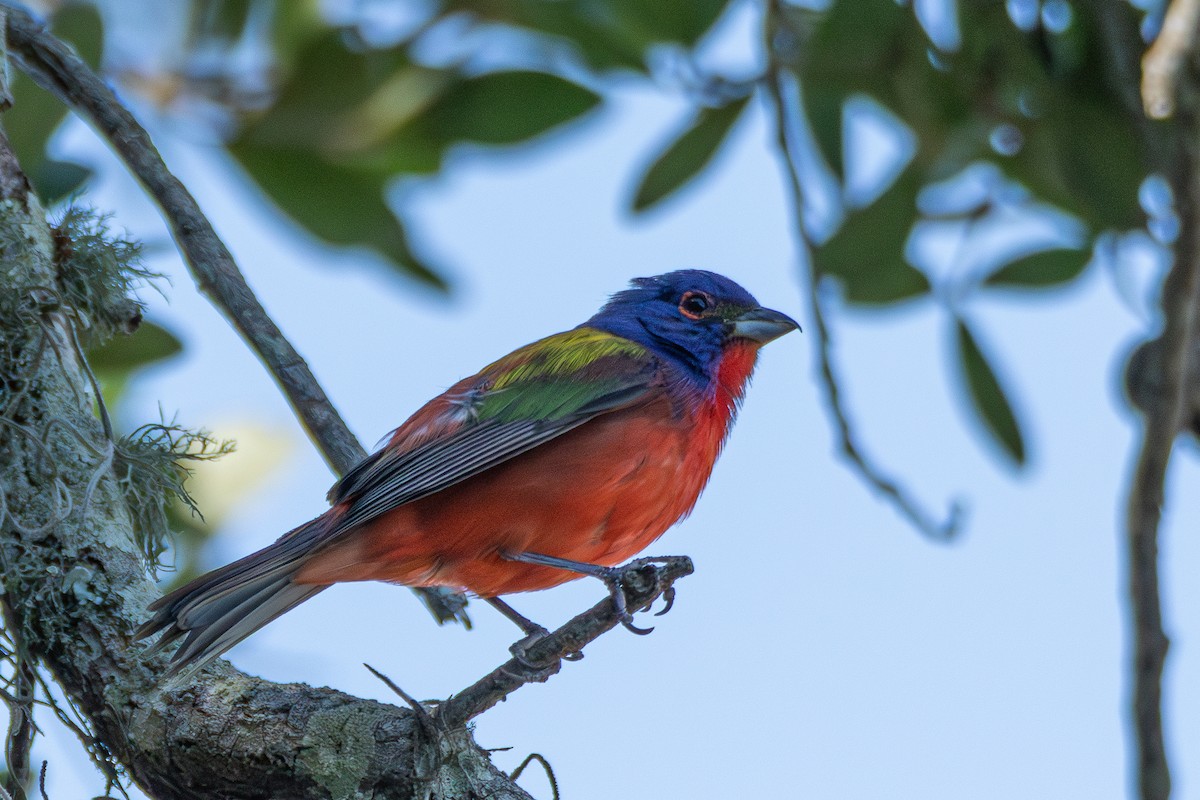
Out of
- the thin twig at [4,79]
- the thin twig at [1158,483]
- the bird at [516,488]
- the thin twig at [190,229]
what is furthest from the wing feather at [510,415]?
the thin twig at [1158,483]

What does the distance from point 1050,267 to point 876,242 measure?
1.99 ft

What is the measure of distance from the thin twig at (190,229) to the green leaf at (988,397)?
78.7 inches

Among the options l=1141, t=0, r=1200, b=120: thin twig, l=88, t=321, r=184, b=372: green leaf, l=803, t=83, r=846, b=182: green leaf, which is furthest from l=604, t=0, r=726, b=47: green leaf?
l=88, t=321, r=184, b=372: green leaf

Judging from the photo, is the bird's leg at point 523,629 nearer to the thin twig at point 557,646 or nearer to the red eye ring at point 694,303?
the thin twig at point 557,646

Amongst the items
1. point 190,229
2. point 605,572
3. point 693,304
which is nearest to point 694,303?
point 693,304

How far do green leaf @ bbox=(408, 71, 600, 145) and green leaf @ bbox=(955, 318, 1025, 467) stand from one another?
1.46 m

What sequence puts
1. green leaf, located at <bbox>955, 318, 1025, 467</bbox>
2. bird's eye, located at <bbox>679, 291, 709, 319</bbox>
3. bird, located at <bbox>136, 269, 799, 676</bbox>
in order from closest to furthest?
bird, located at <bbox>136, 269, 799, 676</bbox> → green leaf, located at <bbox>955, 318, 1025, 467</bbox> → bird's eye, located at <bbox>679, 291, 709, 319</bbox>

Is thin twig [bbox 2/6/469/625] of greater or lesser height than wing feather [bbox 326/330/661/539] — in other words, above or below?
above

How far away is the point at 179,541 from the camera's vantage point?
4680mm

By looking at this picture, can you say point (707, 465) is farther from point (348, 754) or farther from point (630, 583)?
point (348, 754)

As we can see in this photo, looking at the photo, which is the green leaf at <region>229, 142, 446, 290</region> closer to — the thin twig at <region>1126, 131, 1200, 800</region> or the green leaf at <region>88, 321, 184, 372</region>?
the green leaf at <region>88, 321, 184, 372</region>

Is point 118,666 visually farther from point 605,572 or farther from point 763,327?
point 763,327

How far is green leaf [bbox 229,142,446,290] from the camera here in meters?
4.82

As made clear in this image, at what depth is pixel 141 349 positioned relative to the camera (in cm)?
449
